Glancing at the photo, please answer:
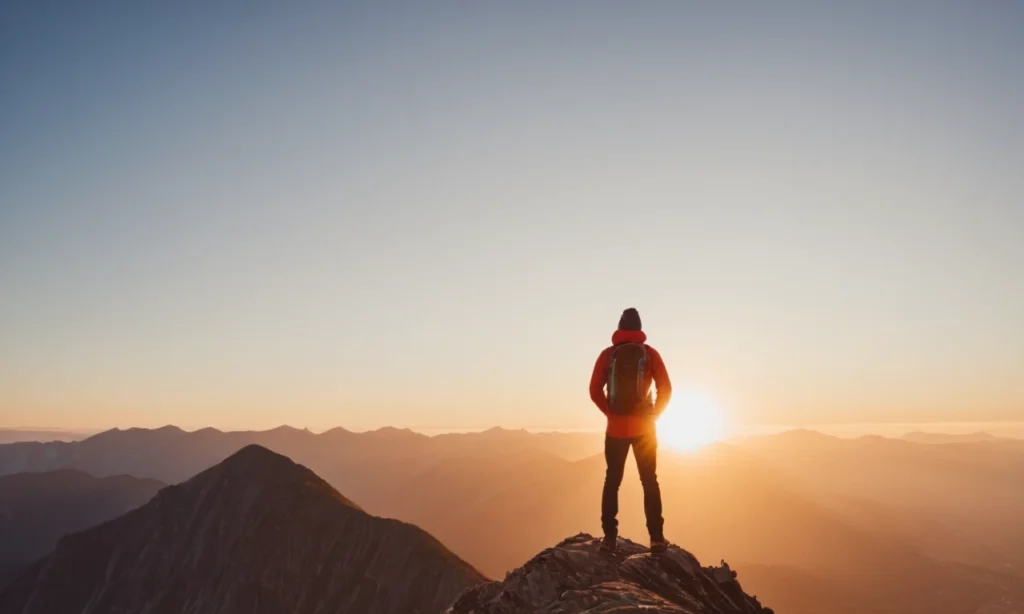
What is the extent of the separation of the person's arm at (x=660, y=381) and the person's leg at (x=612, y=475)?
1.05m

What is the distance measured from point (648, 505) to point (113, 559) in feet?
539

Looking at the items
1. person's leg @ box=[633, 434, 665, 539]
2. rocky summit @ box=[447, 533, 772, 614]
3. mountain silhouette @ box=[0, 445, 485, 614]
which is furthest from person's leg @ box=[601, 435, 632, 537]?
mountain silhouette @ box=[0, 445, 485, 614]

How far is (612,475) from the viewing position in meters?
13.4

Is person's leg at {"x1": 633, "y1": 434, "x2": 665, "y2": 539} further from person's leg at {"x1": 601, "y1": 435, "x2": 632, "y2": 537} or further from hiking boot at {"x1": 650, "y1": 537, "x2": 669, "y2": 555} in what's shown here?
hiking boot at {"x1": 650, "y1": 537, "x2": 669, "y2": 555}

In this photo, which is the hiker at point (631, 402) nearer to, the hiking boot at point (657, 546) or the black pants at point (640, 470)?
the black pants at point (640, 470)

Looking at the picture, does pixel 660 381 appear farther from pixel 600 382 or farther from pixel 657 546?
pixel 657 546

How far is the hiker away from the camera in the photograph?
13.3m

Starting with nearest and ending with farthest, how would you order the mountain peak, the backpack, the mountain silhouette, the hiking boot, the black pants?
the backpack
the black pants
the hiking boot
the mountain silhouette
the mountain peak

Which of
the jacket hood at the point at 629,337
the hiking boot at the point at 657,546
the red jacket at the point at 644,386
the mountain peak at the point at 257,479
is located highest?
the jacket hood at the point at 629,337

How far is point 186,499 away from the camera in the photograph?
5591 inches

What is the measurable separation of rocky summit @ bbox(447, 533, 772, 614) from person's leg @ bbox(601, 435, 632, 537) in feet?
3.03

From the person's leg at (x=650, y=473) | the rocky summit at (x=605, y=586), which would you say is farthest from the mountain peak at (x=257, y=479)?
the person's leg at (x=650, y=473)

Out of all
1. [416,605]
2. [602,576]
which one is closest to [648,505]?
[602,576]

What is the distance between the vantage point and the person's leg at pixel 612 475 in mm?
13359
